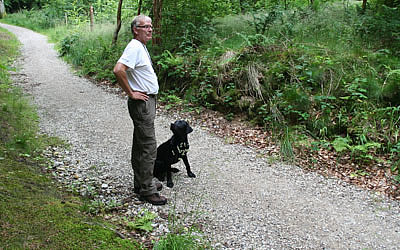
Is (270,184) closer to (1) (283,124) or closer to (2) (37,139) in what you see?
(1) (283,124)

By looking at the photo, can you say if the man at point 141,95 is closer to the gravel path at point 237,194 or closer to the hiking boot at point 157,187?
the hiking boot at point 157,187

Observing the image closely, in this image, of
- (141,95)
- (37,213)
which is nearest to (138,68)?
(141,95)

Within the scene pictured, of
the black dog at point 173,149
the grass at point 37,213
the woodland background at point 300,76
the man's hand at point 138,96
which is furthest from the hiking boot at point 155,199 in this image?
the woodland background at point 300,76

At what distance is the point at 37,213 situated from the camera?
3174 millimetres

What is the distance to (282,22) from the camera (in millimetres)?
10062

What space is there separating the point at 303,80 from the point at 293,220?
14.3 ft

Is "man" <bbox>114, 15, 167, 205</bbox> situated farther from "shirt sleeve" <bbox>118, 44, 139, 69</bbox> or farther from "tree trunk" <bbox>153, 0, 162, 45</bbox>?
"tree trunk" <bbox>153, 0, 162, 45</bbox>

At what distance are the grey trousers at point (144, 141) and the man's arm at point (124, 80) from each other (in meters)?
0.11

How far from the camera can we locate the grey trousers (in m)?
4.10

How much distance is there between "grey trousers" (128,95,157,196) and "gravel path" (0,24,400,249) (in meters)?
0.33

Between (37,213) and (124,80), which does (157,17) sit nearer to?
(124,80)

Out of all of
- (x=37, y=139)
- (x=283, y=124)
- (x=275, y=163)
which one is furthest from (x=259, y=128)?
(x=37, y=139)

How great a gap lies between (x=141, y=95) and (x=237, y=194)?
2124mm

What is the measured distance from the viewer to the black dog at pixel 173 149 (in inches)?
186
